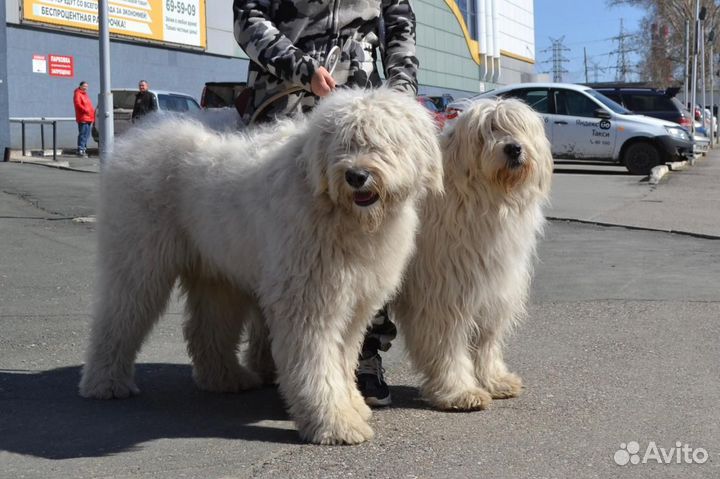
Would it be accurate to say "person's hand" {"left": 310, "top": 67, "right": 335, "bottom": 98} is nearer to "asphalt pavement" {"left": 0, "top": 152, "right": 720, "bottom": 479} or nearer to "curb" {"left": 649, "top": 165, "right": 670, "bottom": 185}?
"asphalt pavement" {"left": 0, "top": 152, "right": 720, "bottom": 479}

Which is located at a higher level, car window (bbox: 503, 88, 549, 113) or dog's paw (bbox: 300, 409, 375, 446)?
car window (bbox: 503, 88, 549, 113)

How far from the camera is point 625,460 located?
404 centimetres

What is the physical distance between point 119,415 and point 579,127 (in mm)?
17417

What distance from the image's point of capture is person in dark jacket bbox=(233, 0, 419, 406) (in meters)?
4.92

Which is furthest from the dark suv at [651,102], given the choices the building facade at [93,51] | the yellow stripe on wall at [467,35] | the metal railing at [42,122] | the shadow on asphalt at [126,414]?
the yellow stripe on wall at [467,35]

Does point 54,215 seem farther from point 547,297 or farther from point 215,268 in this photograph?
point 215,268

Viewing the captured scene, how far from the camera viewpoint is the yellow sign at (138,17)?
84.5 ft

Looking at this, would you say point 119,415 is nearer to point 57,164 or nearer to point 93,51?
point 57,164

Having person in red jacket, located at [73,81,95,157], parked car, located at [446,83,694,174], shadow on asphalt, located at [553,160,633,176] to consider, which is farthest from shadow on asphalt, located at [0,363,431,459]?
person in red jacket, located at [73,81,95,157]

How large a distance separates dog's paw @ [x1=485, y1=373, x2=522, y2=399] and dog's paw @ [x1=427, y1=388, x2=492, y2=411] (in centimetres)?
22

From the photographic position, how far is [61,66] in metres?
26.5

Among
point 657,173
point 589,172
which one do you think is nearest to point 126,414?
point 657,173

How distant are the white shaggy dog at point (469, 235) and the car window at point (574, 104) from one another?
53.9 ft

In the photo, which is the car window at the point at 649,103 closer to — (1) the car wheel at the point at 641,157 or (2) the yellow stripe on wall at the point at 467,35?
(1) the car wheel at the point at 641,157
